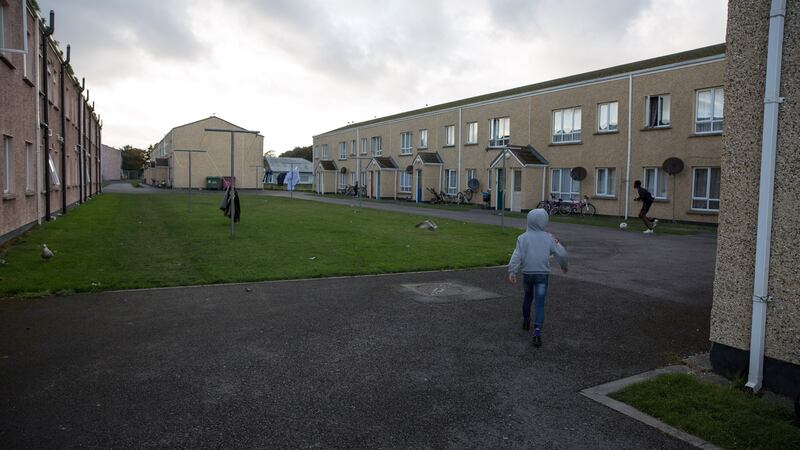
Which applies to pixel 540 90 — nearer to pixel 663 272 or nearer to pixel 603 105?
pixel 603 105

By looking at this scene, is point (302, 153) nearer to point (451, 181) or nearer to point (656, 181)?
point (451, 181)

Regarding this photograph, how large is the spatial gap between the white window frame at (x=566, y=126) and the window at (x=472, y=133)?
7596mm

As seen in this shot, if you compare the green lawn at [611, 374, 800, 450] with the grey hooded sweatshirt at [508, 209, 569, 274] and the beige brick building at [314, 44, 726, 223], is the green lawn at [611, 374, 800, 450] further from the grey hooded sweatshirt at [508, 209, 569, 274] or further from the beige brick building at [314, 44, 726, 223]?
the beige brick building at [314, 44, 726, 223]

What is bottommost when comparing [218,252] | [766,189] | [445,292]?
[445,292]

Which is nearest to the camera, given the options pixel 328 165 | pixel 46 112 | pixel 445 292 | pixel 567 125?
pixel 445 292

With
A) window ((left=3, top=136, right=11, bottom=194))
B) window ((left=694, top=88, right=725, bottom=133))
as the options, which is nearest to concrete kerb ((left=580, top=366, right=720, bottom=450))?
window ((left=3, top=136, right=11, bottom=194))

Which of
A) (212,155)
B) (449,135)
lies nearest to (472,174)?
(449,135)

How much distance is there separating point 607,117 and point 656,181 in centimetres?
439

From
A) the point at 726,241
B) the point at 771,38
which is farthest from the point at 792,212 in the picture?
the point at 771,38

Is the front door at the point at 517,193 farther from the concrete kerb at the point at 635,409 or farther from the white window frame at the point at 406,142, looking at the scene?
the concrete kerb at the point at 635,409

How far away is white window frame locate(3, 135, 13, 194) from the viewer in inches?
558

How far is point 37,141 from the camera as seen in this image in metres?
17.4

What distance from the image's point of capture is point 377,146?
5397 centimetres

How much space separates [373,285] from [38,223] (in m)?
13.9
